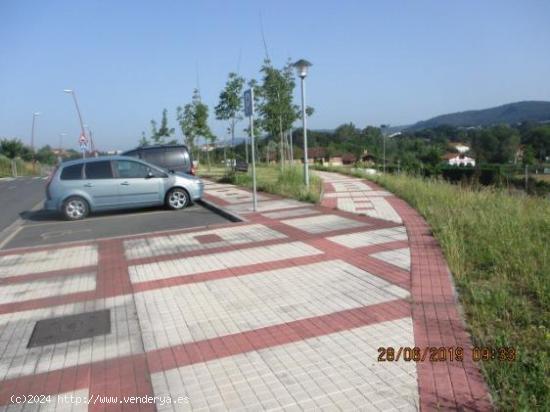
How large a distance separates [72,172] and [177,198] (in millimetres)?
2837

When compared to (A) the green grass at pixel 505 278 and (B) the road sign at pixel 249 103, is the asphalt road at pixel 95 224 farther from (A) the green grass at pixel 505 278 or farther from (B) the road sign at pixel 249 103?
(A) the green grass at pixel 505 278

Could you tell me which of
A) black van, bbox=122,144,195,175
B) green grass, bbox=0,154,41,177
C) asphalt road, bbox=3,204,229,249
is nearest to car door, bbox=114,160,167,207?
asphalt road, bbox=3,204,229,249

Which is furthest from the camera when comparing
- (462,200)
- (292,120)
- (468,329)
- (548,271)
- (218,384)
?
(292,120)

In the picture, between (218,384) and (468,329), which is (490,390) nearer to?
(468,329)

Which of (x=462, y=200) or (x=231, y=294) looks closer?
(x=231, y=294)

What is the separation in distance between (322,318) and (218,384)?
153 centimetres

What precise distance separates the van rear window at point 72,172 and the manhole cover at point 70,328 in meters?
8.28

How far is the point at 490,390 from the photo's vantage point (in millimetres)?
3490

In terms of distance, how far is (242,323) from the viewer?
16.6ft

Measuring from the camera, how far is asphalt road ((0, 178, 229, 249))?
1082cm

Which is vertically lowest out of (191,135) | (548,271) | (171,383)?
(171,383)

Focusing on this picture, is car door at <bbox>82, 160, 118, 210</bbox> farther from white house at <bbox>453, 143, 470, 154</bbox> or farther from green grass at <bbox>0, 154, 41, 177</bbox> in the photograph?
white house at <bbox>453, 143, 470, 154</bbox>

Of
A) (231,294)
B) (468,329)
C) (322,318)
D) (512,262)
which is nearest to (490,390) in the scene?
(468,329)

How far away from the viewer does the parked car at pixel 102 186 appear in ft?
42.7
